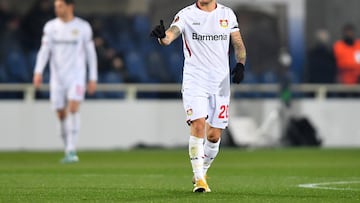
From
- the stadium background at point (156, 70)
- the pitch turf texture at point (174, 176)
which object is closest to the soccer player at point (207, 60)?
the pitch turf texture at point (174, 176)

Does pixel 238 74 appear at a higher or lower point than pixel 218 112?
higher

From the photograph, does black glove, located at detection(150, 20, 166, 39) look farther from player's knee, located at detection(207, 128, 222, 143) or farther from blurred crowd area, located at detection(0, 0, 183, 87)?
blurred crowd area, located at detection(0, 0, 183, 87)

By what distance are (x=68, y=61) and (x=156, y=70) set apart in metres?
5.47

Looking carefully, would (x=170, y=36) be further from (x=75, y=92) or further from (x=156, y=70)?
(x=156, y=70)

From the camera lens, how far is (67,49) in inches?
741

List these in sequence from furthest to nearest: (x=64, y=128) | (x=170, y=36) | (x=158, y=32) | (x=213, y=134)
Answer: (x=64, y=128) < (x=213, y=134) < (x=170, y=36) < (x=158, y=32)

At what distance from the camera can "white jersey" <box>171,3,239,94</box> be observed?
1169 centimetres

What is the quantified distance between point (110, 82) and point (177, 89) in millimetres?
1455

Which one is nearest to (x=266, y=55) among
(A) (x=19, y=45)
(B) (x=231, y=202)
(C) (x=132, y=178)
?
(A) (x=19, y=45)

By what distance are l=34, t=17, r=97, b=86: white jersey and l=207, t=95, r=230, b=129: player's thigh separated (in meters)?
7.07

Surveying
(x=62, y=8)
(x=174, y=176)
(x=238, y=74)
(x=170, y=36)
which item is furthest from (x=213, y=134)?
(x=62, y=8)

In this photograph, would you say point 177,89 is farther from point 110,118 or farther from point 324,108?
point 324,108

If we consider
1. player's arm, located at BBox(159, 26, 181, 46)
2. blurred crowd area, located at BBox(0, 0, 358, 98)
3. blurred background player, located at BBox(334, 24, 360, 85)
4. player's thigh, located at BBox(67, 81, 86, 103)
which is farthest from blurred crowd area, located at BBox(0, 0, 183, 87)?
player's arm, located at BBox(159, 26, 181, 46)

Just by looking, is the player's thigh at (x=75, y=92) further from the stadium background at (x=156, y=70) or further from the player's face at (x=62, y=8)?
the stadium background at (x=156, y=70)
